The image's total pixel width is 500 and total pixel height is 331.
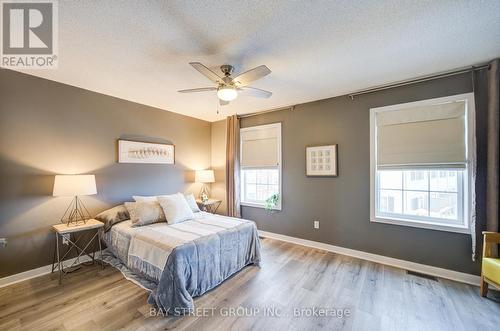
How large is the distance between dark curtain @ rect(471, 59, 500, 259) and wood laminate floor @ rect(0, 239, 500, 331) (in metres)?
A: 0.74

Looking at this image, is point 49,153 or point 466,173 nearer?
point 466,173

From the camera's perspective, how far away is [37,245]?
8.53 ft

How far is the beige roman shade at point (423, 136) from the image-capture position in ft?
8.29

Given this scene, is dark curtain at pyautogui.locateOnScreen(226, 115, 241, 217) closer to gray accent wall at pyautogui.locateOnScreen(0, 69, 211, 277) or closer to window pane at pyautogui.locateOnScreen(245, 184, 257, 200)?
window pane at pyautogui.locateOnScreen(245, 184, 257, 200)

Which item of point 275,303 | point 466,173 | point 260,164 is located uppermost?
point 260,164

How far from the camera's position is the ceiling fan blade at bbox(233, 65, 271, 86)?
6.43 ft

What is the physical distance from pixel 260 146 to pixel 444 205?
2.95m

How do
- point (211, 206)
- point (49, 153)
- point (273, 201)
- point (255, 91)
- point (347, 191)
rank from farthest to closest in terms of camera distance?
point (211, 206), point (273, 201), point (347, 191), point (49, 153), point (255, 91)

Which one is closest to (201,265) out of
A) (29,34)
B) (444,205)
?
(29,34)

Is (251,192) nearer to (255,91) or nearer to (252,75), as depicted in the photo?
(255,91)

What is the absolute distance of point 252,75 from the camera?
6.84 feet

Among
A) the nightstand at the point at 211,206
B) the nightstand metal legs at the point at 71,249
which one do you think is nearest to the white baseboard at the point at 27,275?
the nightstand metal legs at the point at 71,249

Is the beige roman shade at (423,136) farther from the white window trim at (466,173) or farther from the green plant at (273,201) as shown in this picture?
the green plant at (273,201)

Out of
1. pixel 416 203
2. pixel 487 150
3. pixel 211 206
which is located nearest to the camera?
pixel 487 150
